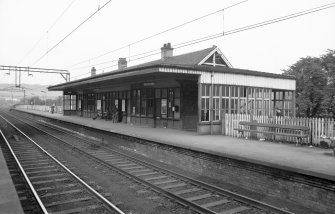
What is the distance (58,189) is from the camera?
8391mm

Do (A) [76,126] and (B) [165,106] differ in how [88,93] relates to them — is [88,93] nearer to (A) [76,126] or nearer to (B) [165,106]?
(A) [76,126]

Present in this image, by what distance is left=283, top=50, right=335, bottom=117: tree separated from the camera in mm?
30433

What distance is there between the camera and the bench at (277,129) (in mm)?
12405

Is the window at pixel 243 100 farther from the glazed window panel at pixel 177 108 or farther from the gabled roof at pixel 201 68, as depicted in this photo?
the glazed window panel at pixel 177 108

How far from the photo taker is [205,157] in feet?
34.1

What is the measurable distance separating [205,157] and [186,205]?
3.47 m

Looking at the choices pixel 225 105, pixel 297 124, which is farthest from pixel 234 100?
pixel 297 124

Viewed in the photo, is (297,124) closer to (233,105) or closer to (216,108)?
(216,108)

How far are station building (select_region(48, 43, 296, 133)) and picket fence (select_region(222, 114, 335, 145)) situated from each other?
0.79 m

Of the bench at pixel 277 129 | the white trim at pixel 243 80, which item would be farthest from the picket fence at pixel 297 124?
the white trim at pixel 243 80

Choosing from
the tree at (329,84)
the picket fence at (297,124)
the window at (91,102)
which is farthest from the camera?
the window at (91,102)

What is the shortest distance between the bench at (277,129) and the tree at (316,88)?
18380 mm

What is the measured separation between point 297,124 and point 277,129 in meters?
1.24

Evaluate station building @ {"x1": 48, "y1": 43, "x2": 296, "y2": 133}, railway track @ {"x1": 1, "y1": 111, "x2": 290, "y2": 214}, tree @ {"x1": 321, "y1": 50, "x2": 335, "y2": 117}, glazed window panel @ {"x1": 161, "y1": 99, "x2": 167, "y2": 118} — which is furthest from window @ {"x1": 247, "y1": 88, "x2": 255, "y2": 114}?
tree @ {"x1": 321, "y1": 50, "x2": 335, "y2": 117}
